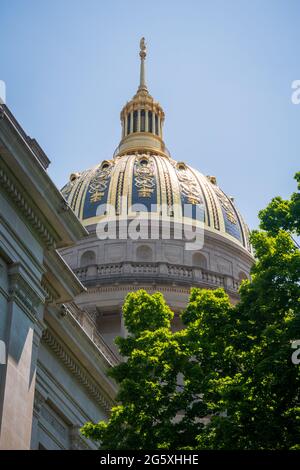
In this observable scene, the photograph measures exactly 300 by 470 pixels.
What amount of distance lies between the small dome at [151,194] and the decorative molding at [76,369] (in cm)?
3993

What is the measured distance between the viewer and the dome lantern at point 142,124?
85000 millimetres

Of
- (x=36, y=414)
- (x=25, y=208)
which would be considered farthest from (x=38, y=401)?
(x=25, y=208)

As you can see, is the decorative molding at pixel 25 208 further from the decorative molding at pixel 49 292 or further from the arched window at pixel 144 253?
the arched window at pixel 144 253

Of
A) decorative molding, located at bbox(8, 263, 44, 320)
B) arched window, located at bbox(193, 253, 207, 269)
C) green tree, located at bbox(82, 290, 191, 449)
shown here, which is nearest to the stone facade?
decorative molding, located at bbox(8, 263, 44, 320)

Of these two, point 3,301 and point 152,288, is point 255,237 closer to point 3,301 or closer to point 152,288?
point 3,301

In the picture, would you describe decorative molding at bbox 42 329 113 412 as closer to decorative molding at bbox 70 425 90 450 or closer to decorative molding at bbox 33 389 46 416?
decorative molding at bbox 70 425 90 450

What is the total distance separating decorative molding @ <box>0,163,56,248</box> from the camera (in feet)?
73.5

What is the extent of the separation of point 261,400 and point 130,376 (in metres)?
3.26

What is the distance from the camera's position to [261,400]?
68.6ft

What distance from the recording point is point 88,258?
69.6 meters

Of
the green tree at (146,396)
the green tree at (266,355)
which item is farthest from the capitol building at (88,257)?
the green tree at (266,355)

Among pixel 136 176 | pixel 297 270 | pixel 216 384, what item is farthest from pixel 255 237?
pixel 136 176

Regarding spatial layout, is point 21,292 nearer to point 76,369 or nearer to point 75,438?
point 76,369

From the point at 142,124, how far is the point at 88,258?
71.6ft
